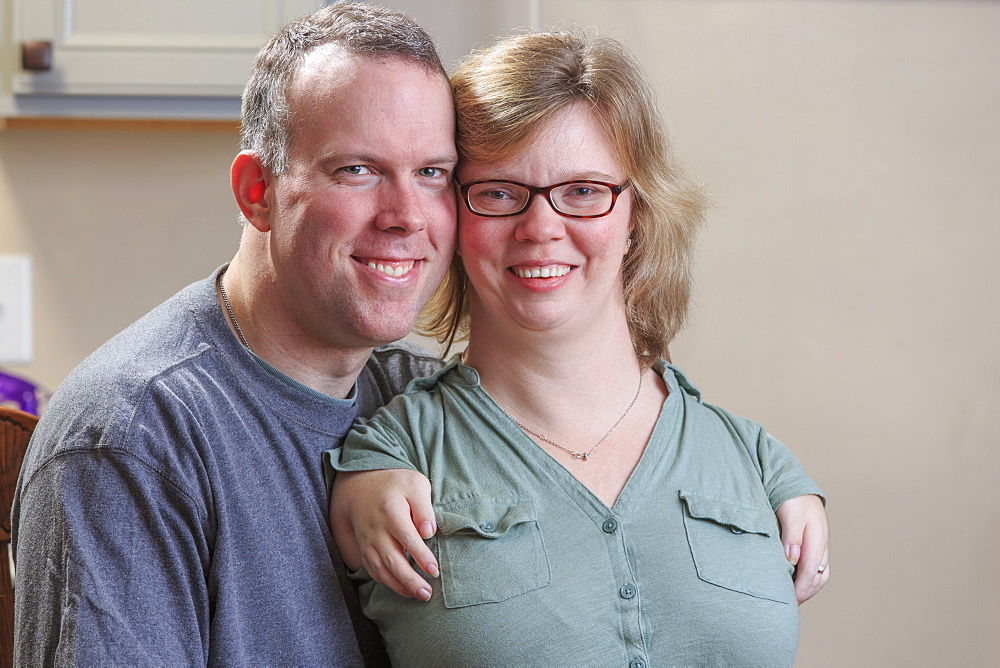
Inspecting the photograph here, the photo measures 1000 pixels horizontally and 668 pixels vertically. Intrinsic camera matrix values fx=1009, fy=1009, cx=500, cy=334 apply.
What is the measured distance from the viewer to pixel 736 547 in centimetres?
116

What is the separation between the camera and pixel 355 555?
119 centimetres

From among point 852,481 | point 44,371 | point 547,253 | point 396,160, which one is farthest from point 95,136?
point 852,481

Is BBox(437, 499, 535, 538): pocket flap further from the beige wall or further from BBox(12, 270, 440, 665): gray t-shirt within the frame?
the beige wall

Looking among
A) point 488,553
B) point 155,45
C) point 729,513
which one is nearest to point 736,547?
point 729,513

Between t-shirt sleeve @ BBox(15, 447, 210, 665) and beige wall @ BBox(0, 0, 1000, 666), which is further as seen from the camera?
beige wall @ BBox(0, 0, 1000, 666)

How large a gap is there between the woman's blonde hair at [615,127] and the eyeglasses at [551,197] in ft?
0.12

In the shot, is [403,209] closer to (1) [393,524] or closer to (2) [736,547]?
(1) [393,524]

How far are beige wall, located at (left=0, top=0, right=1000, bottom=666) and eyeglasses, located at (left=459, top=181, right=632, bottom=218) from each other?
1017mm

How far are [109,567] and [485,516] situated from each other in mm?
398

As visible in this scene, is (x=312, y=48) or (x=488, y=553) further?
(x=312, y=48)

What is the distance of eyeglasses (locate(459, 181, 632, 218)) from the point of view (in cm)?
117

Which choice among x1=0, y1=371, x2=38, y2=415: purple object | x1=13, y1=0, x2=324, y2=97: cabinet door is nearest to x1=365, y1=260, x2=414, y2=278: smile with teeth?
x1=13, y1=0, x2=324, y2=97: cabinet door

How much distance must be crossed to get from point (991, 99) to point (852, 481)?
2.85 feet

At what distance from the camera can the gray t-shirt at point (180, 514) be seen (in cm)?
105
